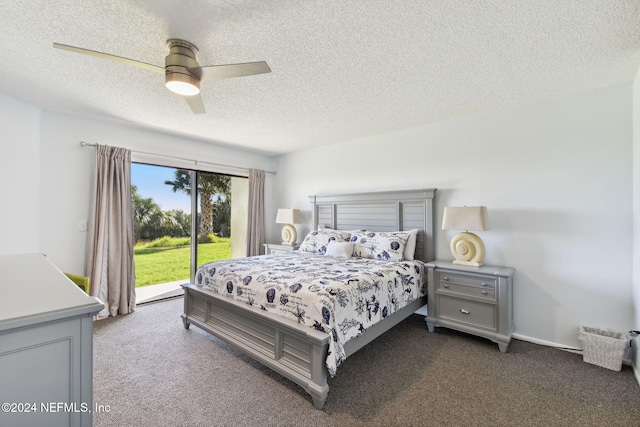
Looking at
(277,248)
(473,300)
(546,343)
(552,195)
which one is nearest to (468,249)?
(473,300)

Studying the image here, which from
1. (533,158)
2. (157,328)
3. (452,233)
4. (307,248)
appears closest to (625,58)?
(533,158)

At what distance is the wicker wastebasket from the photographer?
2270 millimetres

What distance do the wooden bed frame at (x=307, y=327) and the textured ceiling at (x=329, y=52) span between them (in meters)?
1.27

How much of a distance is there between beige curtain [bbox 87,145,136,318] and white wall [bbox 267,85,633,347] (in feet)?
13.2

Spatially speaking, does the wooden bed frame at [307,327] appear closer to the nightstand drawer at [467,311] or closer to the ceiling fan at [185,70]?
the nightstand drawer at [467,311]

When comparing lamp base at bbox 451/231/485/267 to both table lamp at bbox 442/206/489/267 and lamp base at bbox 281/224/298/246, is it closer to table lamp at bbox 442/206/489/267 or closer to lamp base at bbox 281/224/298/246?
table lamp at bbox 442/206/489/267

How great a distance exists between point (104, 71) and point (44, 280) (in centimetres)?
185

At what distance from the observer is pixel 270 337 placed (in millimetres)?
2248

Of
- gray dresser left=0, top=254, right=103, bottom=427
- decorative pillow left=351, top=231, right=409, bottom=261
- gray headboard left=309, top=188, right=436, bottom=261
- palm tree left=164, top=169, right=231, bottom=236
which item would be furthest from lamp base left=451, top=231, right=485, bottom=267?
palm tree left=164, top=169, right=231, bottom=236

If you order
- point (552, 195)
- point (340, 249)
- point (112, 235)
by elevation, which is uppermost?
point (552, 195)

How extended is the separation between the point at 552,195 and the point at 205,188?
473cm

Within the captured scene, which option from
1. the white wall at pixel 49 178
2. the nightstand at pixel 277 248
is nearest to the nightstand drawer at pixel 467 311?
the nightstand at pixel 277 248

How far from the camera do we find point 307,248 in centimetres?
413

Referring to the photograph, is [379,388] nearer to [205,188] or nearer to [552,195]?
[552,195]
